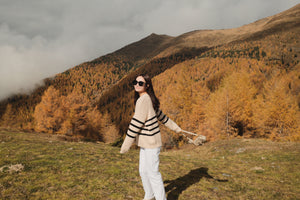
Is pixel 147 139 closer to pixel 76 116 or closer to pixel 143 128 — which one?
pixel 143 128

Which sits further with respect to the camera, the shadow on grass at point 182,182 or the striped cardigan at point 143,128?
the shadow on grass at point 182,182

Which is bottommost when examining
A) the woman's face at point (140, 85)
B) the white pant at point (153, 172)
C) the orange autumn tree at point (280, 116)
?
the orange autumn tree at point (280, 116)

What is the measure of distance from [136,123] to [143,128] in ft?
0.98

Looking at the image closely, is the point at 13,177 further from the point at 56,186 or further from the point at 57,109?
the point at 57,109

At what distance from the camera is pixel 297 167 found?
9.71m

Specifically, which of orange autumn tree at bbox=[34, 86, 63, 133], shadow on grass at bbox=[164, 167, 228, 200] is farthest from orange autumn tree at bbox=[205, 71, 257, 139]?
orange autumn tree at bbox=[34, 86, 63, 133]

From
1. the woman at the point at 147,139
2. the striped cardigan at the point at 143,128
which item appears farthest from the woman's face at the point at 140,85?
the striped cardigan at the point at 143,128

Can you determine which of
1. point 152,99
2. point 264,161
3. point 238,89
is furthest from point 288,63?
point 152,99

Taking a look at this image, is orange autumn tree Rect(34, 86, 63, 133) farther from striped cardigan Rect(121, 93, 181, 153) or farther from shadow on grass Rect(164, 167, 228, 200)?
striped cardigan Rect(121, 93, 181, 153)

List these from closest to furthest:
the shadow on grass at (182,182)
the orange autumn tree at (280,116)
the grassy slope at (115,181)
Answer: the grassy slope at (115,181) → the shadow on grass at (182,182) → the orange autumn tree at (280,116)

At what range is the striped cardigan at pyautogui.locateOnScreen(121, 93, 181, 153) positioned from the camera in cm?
410

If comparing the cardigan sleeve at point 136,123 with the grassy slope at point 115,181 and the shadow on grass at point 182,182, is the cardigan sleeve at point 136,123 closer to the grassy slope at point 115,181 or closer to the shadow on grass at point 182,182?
the grassy slope at point 115,181

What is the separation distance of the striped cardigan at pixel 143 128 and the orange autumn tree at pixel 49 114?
3861 centimetres

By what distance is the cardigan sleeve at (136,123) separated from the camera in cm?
409
